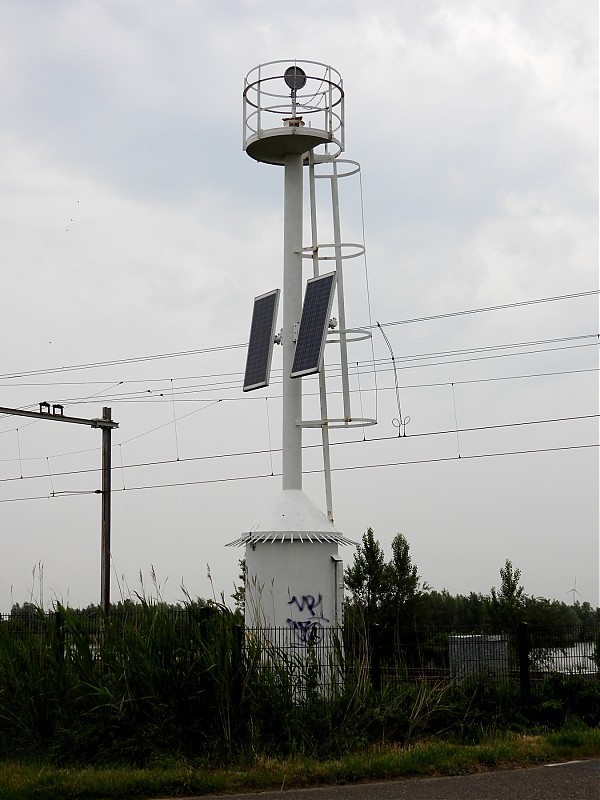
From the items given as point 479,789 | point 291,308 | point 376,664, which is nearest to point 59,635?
point 376,664

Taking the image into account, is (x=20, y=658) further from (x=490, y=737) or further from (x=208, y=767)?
(x=490, y=737)

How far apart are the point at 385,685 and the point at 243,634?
2.17m

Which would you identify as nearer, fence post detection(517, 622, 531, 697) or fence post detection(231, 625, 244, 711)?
fence post detection(231, 625, 244, 711)

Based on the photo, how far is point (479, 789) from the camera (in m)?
11.0

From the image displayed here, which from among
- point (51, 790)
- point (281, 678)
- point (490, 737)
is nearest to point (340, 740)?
point (281, 678)

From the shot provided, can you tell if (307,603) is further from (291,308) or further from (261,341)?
(291,308)

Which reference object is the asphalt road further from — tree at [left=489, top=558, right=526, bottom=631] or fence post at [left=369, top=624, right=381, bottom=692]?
tree at [left=489, top=558, right=526, bottom=631]

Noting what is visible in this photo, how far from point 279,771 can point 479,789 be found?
2115mm

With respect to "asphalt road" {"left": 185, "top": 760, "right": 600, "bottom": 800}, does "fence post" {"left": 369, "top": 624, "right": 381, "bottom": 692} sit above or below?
above

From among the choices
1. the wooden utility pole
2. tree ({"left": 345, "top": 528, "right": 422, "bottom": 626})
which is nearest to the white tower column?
the wooden utility pole

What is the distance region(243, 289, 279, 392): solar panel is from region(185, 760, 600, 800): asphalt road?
727 cm

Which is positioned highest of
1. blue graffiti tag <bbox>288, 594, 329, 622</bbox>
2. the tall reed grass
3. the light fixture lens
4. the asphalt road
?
the light fixture lens

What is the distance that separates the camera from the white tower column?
16734mm

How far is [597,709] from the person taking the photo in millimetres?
14297
